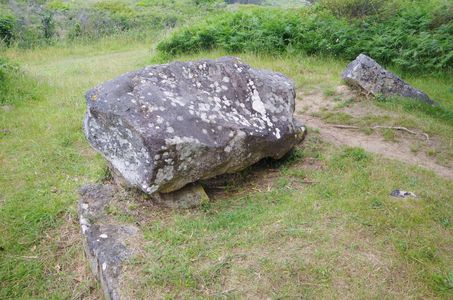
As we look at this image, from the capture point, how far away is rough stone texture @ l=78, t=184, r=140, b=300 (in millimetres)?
3607

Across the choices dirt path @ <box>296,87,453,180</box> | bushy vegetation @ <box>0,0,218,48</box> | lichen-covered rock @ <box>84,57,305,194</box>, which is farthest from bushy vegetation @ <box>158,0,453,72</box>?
lichen-covered rock @ <box>84,57,305,194</box>

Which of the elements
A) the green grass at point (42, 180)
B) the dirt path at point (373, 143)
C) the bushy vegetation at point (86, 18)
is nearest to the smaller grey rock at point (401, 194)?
the dirt path at point (373, 143)

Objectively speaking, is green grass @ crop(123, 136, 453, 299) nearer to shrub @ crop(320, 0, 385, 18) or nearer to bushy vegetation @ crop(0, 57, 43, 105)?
bushy vegetation @ crop(0, 57, 43, 105)

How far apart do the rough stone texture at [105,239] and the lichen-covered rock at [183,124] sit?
40 centimetres

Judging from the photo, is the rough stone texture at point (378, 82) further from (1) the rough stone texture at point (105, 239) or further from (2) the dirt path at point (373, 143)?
(1) the rough stone texture at point (105, 239)

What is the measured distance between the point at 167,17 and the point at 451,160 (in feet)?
52.4

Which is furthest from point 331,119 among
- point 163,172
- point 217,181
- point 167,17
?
point 167,17

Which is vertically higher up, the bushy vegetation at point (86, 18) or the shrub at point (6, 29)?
the shrub at point (6, 29)

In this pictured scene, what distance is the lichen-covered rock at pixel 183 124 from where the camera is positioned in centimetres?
412

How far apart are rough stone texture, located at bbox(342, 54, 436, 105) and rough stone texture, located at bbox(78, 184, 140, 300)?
5274mm

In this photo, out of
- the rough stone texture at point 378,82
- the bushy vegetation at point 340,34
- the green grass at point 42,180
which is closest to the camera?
the green grass at point 42,180

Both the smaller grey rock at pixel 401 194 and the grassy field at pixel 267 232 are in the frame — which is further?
the smaller grey rock at pixel 401 194

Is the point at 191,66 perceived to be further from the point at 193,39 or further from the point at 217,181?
the point at 193,39

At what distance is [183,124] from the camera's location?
4.28 meters
